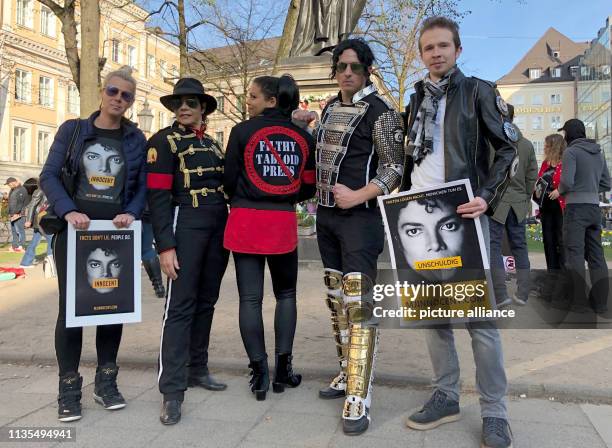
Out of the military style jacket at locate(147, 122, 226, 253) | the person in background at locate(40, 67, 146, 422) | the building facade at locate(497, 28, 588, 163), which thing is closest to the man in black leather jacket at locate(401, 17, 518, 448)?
the military style jacket at locate(147, 122, 226, 253)

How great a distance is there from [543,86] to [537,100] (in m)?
1.98

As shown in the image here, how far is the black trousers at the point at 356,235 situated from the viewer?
10.3 feet

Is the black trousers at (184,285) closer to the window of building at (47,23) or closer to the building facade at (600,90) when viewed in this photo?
the building facade at (600,90)

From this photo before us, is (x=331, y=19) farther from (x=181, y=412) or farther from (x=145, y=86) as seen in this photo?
(x=145, y=86)

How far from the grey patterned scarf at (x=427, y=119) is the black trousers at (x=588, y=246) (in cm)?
366

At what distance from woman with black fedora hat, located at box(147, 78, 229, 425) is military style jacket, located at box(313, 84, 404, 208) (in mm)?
737

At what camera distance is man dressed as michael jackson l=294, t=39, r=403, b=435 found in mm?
3070

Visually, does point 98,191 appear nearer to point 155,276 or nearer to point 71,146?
point 71,146

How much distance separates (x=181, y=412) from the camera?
3.25m

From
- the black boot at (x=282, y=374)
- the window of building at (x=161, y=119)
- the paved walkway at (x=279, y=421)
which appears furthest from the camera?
the window of building at (x=161, y=119)

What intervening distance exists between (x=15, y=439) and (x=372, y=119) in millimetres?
2584

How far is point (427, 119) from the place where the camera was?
2.91 m

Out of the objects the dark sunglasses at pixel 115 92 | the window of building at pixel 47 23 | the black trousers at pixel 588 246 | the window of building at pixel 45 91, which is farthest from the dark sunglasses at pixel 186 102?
the window of building at pixel 47 23

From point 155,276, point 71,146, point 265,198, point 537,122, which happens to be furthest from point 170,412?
point 537,122
